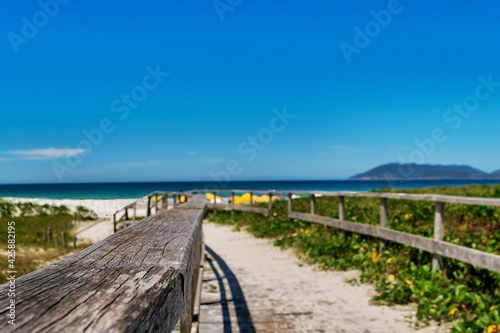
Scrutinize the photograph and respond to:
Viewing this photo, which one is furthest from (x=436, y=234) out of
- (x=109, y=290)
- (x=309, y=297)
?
(x=109, y=290)

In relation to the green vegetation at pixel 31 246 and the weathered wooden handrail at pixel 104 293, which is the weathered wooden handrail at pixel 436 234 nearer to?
the weathered wooden handrail at pixel 104 293

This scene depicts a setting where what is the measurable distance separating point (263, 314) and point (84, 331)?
4.46 m

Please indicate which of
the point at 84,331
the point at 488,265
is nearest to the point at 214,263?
the point at 488,265

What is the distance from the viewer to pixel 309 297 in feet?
18.0

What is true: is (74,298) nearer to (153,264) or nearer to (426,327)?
(153,264)

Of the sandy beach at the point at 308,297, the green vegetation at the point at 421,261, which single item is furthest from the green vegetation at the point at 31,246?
the green vegetation at the point at 421,261

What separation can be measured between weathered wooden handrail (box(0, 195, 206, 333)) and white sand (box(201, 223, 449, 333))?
357 cm

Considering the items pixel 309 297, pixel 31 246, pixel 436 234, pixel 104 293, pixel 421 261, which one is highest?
pixel 104 293

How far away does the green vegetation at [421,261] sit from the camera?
171 inches

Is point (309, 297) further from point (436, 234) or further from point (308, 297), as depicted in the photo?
point (436, 234)

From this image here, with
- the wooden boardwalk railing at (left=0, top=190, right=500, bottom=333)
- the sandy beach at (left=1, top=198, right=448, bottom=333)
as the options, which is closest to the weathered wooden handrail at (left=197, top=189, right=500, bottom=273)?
the sandy beach at (left=1, top=198, right=448, bottom=333)

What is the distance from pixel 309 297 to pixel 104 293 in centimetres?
506

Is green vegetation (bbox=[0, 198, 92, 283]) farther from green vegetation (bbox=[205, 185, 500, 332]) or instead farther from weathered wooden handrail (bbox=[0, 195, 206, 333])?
green vegetation (bbox=[205, 185, 500, 332])

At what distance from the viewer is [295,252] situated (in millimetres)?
8344
